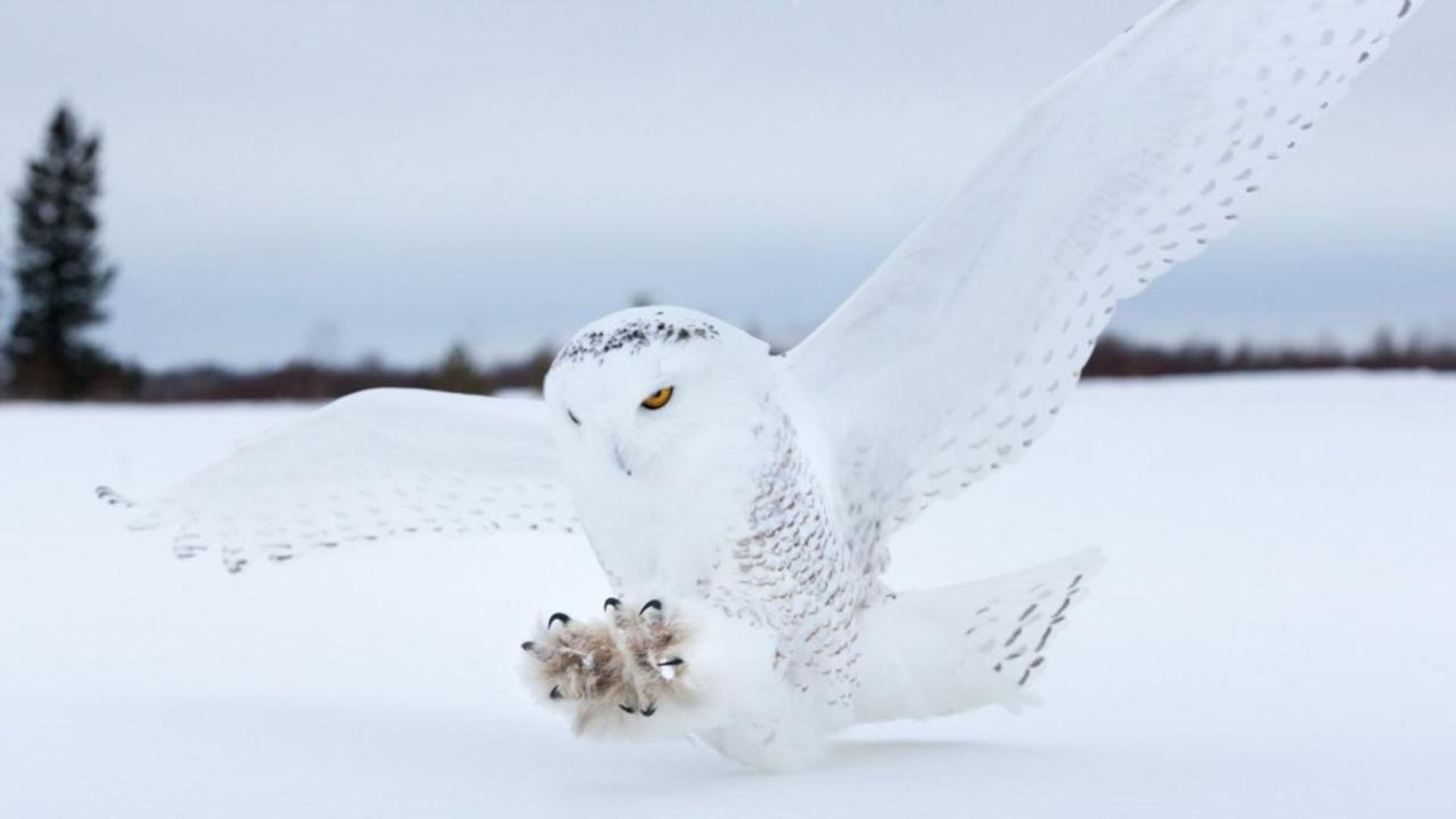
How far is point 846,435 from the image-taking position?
400 centimetres

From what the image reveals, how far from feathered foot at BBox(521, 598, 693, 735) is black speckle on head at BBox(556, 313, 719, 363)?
0.52 m

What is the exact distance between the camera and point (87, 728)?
4195mm

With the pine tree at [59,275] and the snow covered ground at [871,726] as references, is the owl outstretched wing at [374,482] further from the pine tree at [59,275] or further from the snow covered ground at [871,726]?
the pine tree at [59,275]

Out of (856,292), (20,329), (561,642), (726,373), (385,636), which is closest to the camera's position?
(561,642)

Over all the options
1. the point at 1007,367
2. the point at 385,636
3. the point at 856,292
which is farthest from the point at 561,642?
the point at 385,636

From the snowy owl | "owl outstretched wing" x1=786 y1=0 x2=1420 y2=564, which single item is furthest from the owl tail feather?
"owl outstretched wing" x1=786 y1=0 x2=1420 y2=564

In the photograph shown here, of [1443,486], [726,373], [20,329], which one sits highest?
[20,329]

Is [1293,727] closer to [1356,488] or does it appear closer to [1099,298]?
[1099,298]

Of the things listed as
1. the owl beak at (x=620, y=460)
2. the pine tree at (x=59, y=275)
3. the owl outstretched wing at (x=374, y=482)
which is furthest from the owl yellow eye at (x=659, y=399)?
the pine tree at (x=59, y=275)

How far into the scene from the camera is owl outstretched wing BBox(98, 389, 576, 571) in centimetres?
429

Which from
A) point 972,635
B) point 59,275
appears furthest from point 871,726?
point 59,275

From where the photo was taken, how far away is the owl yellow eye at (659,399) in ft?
10.8

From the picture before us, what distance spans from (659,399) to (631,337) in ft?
0.47

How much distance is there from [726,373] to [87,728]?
2065 millimetres
